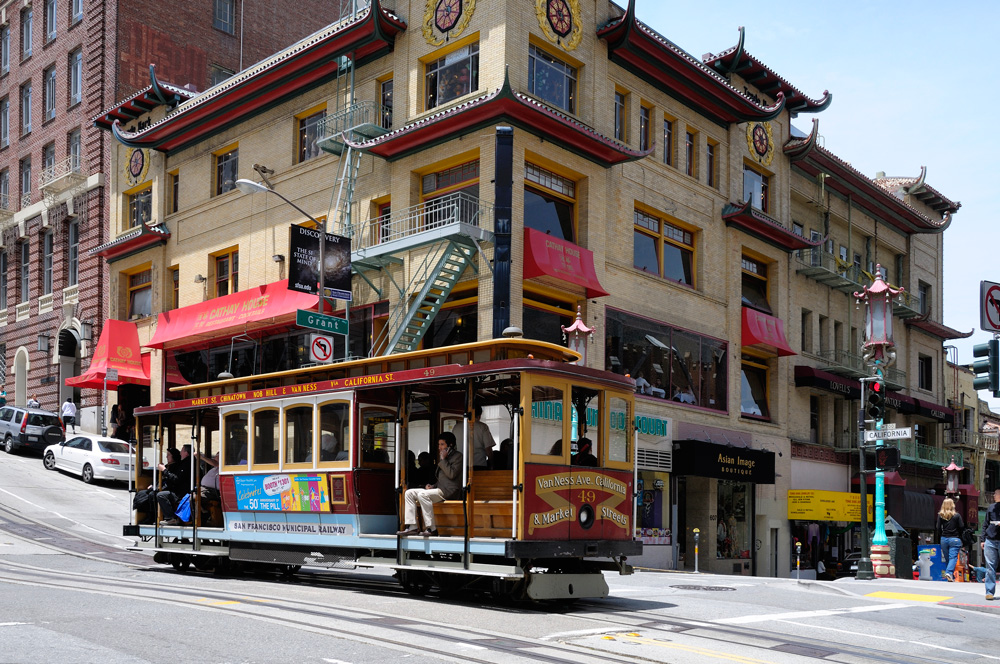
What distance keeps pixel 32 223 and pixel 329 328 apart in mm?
28660

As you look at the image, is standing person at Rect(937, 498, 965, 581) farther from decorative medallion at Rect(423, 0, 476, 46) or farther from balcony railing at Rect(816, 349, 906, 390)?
decorative medallion at Rect(423, 0, 476, 46)

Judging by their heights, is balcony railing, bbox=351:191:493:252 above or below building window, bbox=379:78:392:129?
below

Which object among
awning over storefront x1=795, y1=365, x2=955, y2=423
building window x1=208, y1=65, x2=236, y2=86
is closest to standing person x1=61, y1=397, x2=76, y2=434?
building window x1=208, y1=65, x2=236, y2=86

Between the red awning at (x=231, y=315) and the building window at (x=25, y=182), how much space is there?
1555 centimetres

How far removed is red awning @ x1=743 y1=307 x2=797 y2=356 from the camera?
108ft

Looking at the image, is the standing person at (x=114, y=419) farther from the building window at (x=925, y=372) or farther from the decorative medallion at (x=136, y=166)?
the building window at (x=925, y=372)

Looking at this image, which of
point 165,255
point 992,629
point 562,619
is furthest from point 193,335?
point 992,629

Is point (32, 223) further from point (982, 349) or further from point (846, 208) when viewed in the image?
point (982, 349)

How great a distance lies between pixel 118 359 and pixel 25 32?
70.4 ft

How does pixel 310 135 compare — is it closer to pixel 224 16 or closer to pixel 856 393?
pixel 224 16

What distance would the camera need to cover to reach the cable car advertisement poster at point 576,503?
12.9 meters

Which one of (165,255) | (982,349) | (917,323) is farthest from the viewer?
(917,323)

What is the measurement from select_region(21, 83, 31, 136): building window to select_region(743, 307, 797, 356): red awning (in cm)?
3381

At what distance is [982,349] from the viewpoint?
1416cm
